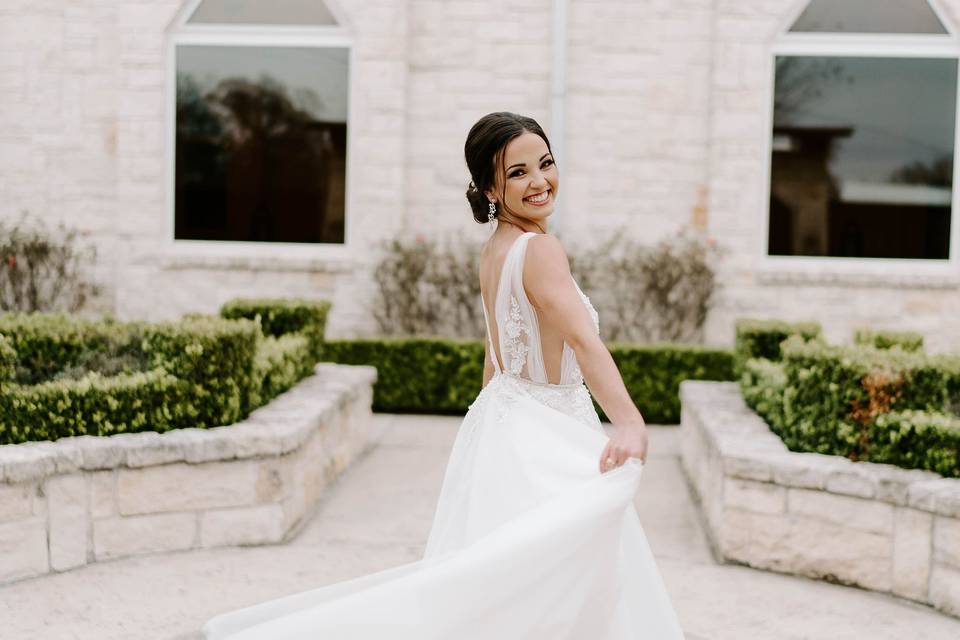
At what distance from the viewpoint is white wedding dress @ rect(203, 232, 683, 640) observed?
2.48 m

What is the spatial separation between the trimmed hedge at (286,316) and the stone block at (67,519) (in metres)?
2.93

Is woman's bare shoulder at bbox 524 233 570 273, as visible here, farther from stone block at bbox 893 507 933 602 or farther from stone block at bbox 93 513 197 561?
stone block at bbox 93 513 197 561

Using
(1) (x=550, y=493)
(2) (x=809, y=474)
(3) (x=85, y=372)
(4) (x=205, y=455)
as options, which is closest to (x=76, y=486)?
(4) (x=205, y=455)

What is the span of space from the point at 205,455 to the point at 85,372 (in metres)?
1.06

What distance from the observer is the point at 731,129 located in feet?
32.8

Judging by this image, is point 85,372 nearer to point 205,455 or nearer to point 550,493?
point 205,455

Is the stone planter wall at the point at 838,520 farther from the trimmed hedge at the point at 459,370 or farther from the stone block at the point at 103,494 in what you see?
the trimmed hedge at the point at 459,370

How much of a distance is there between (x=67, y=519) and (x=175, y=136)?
21.8 feet

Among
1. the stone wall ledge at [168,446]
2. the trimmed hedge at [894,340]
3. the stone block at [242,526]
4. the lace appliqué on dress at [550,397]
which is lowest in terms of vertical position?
the stone block at [242,526]

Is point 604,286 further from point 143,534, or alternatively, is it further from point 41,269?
point 143,534

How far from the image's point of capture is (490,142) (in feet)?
9.15

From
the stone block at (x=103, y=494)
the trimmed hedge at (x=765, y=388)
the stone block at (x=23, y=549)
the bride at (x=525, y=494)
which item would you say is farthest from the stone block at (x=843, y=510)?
the stone block at (x=23, y=549)

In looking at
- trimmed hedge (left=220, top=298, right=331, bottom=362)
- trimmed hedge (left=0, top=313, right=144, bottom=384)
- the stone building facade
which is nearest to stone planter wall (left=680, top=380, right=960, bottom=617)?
trimmed hedge (left=0, top=313, right=144, bottom=384)

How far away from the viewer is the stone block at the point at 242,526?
5074 millimetres
